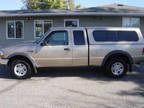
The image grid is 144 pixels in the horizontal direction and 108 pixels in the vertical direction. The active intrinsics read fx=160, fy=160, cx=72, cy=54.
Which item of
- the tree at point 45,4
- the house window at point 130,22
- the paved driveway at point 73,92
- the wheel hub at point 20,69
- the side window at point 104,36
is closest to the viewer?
the paved driveway at point 73,92

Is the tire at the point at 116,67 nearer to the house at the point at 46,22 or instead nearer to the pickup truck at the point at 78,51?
the pickup truck at the point at 78,51

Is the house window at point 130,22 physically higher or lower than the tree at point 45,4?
lower

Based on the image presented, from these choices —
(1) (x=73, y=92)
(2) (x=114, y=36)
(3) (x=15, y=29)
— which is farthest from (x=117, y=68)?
(3) (x=15, y=29)

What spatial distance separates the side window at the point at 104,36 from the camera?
6.25 m

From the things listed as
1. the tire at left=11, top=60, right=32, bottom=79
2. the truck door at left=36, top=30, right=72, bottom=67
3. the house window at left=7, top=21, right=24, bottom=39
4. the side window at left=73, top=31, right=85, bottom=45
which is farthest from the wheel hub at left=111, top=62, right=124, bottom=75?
the house window at left=7, top=21, right=24, bottom=39

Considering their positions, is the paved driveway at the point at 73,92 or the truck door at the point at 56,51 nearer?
the paved driveway at the point at 73,92

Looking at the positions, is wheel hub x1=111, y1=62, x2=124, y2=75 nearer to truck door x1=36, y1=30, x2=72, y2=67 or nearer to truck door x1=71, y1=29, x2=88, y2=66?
truck door x1=71, y1=29, x2=88, y2=66

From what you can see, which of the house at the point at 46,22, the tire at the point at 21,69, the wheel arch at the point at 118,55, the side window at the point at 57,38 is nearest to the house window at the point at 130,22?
the house at the point at 46,22

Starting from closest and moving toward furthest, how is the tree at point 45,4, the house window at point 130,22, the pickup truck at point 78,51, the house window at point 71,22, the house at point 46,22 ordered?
1. the pickup truck at point 78,51
2. the house at point 46,22
3. the house window at point 71,22
4. the house window at point 130,22
5. the tree at point 45,4

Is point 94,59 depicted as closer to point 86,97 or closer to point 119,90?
point 119,90

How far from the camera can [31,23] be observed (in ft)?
42.7

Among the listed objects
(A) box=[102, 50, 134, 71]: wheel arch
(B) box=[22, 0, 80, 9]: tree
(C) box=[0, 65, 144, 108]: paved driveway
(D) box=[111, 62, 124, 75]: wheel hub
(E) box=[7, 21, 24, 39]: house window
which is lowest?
(C) box=[0, 65, 144, 108]: paved driveway

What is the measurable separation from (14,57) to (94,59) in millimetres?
3058

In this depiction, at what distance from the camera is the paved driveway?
13.0 feet
